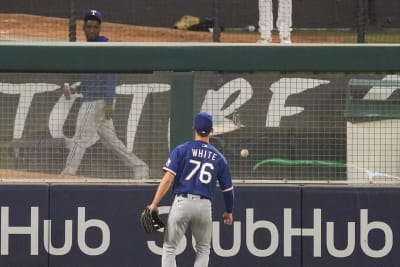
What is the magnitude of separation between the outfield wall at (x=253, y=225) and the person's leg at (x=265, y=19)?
4.45m

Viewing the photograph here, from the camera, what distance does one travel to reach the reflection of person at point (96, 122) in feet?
37.7

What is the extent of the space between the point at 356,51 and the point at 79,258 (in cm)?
349

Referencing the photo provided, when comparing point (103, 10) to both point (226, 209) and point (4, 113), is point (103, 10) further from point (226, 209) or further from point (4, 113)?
point (226, 209)

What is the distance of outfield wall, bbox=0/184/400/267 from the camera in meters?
11.4

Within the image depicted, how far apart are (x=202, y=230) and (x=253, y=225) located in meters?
1.15

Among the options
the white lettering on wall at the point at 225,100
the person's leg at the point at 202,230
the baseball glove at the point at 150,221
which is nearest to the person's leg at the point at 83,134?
the white lettering on wall at the point at 225,100

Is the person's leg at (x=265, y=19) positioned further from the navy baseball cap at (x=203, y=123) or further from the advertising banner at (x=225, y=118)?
the navy baseball cap at (x=203, y=123)

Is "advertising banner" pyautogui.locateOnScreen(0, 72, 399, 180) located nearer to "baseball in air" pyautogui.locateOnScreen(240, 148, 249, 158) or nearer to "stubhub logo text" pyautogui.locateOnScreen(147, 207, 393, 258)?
"baseball in air" pyautogui.locateOnScreen(240, 148, 249, 158)

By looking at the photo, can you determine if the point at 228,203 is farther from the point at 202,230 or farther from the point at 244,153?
the point at 244,153

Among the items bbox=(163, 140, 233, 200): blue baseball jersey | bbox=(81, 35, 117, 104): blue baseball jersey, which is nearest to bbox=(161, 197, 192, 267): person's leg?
bbox=(163, 140, 233, 200): blue baseball jersey

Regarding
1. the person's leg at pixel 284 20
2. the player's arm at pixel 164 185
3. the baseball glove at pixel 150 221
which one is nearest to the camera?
the player's arm at pixel 164 185

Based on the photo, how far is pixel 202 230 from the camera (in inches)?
410

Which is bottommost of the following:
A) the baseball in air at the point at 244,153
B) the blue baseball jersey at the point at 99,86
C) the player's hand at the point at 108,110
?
the baseball in air at the point at 244,153

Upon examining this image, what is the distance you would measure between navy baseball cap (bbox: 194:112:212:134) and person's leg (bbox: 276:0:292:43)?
203 inches
